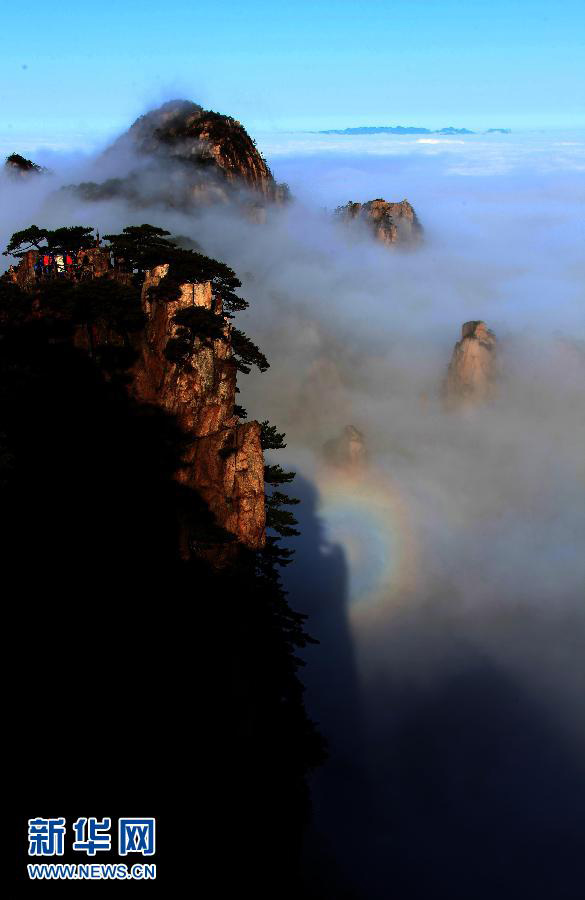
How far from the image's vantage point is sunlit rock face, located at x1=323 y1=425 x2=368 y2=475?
185125mm

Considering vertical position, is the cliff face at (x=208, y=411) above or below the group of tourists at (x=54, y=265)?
below

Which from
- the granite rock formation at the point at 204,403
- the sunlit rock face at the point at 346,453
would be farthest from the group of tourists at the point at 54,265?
the sunlit rock face at the point at 346,453

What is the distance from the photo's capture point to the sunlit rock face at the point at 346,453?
185125 millimetres

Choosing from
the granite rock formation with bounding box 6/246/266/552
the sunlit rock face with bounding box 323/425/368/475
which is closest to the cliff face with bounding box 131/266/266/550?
the granite rock formation with bounding box 6/246/266/552

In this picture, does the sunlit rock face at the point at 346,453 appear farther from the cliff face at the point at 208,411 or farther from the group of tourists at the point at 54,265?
the cliff face at the point at 208,411

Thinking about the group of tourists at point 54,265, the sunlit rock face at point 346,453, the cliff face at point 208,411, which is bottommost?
the cliff face at point 208,411

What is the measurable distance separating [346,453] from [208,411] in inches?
5402

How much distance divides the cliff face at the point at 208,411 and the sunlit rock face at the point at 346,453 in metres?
132

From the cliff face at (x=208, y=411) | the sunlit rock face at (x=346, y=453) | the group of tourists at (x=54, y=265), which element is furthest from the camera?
the sunlit rock face at (x=346, y=453)

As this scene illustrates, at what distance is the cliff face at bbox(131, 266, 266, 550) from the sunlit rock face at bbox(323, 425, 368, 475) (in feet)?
433

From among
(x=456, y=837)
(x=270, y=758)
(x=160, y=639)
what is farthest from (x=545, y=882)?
(x=160, y=639)

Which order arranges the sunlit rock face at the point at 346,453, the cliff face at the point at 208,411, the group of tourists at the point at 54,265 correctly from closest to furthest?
the cliff face at the point at 208,411, the group of tourists at the point at 54,265, the sunlit rock face at the point at 346,453

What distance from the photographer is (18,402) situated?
47656 millimetres

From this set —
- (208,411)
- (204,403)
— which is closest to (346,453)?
(204,403)
